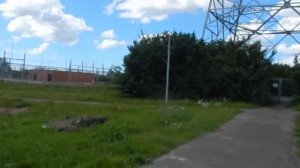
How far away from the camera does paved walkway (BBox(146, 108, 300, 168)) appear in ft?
33.3

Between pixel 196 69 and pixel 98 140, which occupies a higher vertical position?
pixel 196 69

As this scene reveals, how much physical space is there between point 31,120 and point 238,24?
79.7ft

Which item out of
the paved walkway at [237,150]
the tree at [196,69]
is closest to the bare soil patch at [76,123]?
the paved walkway at [237,150]

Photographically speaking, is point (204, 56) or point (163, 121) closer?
point (163, 121)

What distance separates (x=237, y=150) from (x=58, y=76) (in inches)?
2328

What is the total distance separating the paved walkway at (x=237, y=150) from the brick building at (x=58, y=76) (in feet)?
151

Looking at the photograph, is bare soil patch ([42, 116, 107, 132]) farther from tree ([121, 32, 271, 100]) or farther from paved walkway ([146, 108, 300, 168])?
tree ([121, 32, 271, 100])

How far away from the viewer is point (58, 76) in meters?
69.4

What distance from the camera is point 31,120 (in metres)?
17.3

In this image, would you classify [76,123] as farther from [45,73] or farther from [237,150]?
[45,73]

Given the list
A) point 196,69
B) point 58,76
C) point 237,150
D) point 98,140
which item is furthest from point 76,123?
point 58,76

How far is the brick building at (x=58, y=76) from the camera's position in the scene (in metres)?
63.2

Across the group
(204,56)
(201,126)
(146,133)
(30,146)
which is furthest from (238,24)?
(30,146)

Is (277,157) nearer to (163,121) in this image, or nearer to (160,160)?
(160,160)
